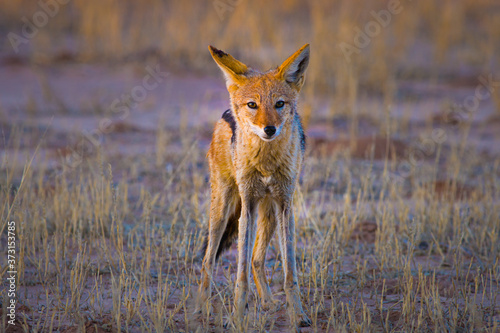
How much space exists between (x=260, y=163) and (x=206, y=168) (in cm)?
413

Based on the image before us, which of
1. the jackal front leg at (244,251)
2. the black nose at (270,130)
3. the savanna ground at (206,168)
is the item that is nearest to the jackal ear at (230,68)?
the black nose at (270,130)

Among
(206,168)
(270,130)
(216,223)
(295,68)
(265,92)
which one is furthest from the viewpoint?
(206,168)

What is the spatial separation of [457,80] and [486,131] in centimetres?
374

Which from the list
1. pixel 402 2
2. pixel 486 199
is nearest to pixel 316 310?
pixel 486 199

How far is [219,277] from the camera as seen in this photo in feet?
15.2

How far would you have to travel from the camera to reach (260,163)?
12.0 feet

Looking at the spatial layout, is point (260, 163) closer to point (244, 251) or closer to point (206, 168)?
point (244, 251)

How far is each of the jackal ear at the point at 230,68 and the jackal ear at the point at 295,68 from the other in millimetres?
277

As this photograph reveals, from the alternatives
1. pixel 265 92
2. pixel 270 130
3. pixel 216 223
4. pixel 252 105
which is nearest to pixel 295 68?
pixel 265 92

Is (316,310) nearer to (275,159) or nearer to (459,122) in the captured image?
(275,159)

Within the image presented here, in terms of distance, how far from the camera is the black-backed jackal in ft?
11.8

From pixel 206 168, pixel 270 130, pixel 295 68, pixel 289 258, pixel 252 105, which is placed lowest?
pixel 289 258

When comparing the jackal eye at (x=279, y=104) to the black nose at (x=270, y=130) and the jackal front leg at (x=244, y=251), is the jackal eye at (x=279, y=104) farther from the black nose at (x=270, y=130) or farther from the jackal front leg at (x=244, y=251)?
the jackal front leg at (x=244, y=251)

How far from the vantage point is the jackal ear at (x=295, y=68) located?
3695 mm
